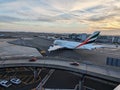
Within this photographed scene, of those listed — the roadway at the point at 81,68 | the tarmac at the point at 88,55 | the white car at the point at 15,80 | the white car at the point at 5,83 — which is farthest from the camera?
the tarmac at the point at 88,55

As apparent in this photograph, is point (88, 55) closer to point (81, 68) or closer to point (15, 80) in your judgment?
point (81, 68)

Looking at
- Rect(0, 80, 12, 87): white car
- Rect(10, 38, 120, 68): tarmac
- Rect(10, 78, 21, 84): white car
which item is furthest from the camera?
Rect(10, 38, 120, 68): tarmac

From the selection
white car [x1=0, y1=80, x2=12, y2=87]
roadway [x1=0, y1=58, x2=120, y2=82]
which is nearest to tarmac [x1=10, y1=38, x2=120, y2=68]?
roadway [x1=0, y1=58, x2=120, y2=82]

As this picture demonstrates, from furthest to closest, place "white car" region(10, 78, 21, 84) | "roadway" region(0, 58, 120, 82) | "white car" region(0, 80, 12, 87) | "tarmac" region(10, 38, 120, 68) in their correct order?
"tarmac" region(10, 38, 120, 68), "white car" region(10, 78, 21, 84), "white car" region(0, 80, 12, 87), "roadway" region(0, 58, 120, 82)

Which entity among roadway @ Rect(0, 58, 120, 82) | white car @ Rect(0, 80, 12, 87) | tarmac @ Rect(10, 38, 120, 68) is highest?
roadway @ Rect(0, 58, 120, 82)

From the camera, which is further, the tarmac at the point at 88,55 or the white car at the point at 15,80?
the tarmac at the point at 88,55

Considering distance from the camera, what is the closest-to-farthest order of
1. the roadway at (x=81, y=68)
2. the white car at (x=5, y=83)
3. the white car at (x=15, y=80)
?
1. the roadway at (x=81, y=68)
2. the white car at (x=5, y=83)
3. the white car at (x=15, y=80)

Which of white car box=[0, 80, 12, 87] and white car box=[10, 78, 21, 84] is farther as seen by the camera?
white car box=[10, 78, 21, 84]

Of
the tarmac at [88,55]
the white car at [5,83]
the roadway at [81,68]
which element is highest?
the roadway at [81,68]

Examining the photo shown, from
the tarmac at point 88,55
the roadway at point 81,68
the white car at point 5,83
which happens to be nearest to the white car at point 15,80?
the white car at point 5,83

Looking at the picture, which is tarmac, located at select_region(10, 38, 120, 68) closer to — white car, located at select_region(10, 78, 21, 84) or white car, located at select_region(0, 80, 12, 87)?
white car, located at select_region(10, 78, 21, 84)

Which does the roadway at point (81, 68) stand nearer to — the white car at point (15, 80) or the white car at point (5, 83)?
the white car at point (15, 80)

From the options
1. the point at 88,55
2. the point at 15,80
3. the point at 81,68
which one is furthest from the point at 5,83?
the point at 88,55
